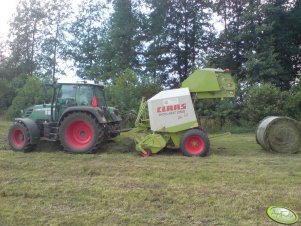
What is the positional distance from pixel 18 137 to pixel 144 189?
16.8 feet

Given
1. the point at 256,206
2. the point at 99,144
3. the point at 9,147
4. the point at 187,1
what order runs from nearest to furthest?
1. the point at 256,206
2. the point at 99,144
3. the point at 9,147
4. the point at 187,1

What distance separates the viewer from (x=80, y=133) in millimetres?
9477

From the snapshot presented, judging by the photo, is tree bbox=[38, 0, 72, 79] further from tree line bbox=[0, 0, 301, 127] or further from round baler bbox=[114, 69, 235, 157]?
round baler bbox=[114, 69, 235, 157]

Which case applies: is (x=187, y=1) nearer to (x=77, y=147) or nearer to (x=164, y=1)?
(x=164, y=1)

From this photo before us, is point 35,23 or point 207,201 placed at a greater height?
point 35,23

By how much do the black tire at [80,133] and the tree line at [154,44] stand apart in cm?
812

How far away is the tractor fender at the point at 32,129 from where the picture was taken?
948cm

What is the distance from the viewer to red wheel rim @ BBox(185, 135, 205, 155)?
898cm

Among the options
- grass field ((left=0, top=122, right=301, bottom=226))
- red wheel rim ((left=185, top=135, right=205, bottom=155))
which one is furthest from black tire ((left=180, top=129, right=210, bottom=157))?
grass field ((left=0, top=122, right=301, bottom=226))

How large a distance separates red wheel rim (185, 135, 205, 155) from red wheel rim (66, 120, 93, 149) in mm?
2147

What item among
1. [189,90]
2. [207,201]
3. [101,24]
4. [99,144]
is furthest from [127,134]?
[101,24]

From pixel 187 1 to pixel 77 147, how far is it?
2327 centimetres

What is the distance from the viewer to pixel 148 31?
30594 millimetres

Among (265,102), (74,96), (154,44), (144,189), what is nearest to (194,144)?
(74,96)
